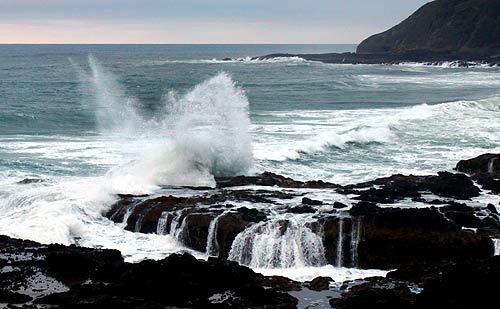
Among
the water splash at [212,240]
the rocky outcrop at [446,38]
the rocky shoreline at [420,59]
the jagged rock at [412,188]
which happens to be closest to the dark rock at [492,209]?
the jagged rock at [412,188]

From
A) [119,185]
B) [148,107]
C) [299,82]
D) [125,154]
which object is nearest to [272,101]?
[148,107]

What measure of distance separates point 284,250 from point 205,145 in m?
9.30

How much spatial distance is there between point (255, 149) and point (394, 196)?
41.1 ft

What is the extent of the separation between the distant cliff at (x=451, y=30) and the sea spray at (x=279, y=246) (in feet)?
344

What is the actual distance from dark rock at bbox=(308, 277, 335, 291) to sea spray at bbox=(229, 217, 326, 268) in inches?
77.2

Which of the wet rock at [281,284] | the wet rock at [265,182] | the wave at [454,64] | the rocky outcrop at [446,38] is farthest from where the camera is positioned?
the rocky outcrop at [446,38]

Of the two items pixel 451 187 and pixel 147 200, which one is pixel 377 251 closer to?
pixel 451 187

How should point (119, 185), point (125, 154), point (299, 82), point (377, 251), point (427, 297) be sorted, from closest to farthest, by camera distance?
point (427, 297), point (377, 251), point (119, 185), point (125, 154), point (299, 82)

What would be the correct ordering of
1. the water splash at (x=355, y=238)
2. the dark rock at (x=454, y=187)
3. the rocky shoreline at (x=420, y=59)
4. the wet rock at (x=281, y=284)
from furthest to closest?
the rocky shoreline at (x=420, y=59) < the dark rock at (x=454, y=187) < the water splash at (x=355, y=238) < the wet rock at (x=281, y=284)

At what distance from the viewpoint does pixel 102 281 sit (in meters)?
15.2

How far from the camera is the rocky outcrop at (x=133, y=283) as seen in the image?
45.8 feet

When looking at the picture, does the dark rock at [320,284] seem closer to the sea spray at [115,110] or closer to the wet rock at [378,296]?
the wet rock at [378,296]

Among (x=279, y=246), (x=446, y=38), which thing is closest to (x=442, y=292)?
(x=279, y=246)

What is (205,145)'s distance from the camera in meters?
26.7
